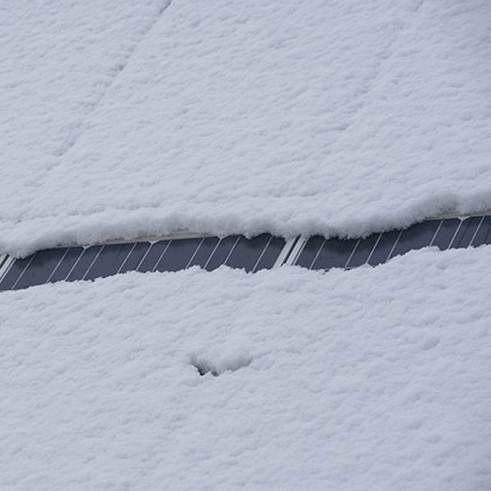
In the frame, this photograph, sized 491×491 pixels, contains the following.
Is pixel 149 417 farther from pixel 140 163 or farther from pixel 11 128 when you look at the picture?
pixel 11 128

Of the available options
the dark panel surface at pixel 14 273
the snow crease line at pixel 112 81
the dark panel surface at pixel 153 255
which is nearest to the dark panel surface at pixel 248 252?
the dark panel surface at pixel 153 255

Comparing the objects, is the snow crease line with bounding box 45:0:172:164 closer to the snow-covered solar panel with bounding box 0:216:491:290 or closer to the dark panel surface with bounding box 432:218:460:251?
the snow-covered solar panel with bounding box 0:216:491:290

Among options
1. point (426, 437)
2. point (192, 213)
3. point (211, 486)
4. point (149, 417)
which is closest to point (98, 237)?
point (192, 213)

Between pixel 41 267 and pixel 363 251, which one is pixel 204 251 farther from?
pixel 41 267


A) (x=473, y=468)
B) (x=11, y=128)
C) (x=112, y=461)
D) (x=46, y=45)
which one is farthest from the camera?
(x=46, y=45)

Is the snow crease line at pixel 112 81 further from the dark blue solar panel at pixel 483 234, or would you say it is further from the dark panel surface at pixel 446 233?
the dark blue solar panel at pixel 483 234
